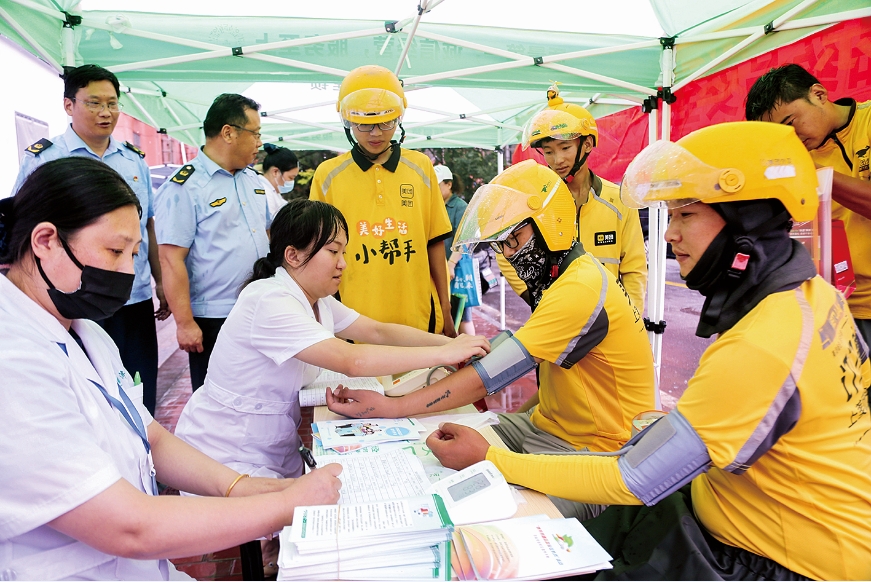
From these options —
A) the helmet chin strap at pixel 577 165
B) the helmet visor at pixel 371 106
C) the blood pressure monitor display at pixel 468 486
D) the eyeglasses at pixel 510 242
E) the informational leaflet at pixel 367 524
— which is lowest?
the blood pressure monitor display at pixel 468 486

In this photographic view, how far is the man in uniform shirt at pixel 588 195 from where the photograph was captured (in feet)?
11.2

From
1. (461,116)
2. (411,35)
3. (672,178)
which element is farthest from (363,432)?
(461,116)

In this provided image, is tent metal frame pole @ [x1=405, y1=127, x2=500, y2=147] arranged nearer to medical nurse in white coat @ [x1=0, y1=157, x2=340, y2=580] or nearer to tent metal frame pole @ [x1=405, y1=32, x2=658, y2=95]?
tent metal frame pole @ [x1=405, y1=32, x2=658, y2=95]

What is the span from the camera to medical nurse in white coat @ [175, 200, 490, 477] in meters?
2.06

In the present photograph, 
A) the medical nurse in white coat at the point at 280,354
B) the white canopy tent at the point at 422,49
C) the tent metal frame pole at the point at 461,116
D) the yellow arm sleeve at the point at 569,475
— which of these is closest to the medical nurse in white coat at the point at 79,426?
the yellow arm sleeve at the point at 569,475

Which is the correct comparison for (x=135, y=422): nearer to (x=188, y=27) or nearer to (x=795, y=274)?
(x=795, y=274)

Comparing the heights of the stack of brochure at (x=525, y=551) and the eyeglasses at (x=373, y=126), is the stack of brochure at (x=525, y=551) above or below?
below

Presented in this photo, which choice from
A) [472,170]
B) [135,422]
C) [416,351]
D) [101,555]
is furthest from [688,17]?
[472,170]

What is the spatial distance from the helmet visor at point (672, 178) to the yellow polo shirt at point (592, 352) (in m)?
0.52

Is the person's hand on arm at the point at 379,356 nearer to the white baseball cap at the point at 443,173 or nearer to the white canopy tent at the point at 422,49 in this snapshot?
the white canopy tent at the point at 422,49

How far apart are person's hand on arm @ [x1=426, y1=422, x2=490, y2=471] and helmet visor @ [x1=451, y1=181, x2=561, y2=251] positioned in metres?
0.69

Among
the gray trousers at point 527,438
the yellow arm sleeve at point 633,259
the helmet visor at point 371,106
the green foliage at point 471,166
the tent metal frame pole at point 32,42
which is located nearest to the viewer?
the gray trousers at point 527,438

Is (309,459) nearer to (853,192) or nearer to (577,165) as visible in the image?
(853,192)

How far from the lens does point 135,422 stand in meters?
1.48
